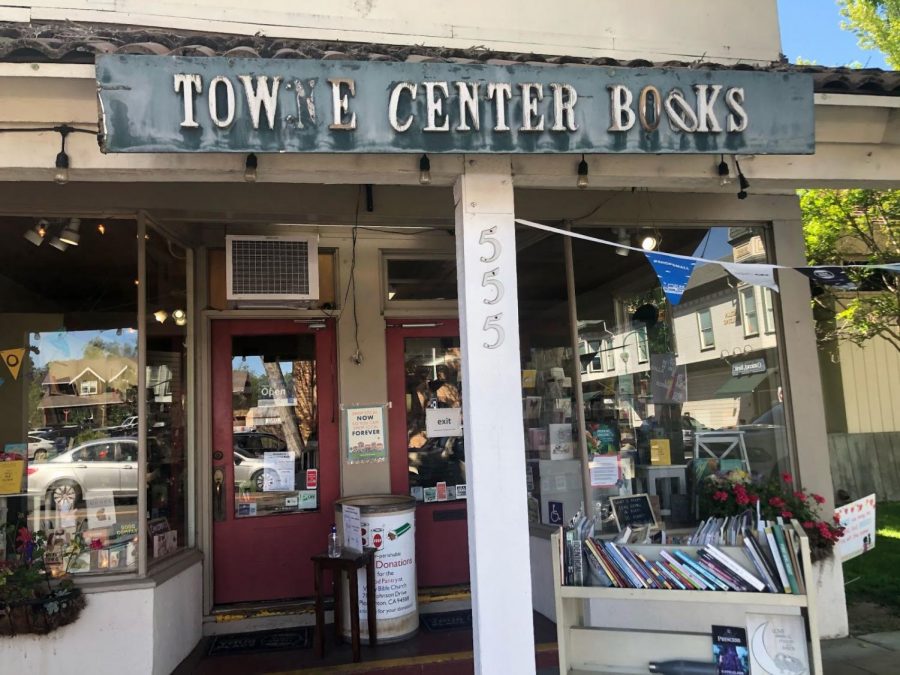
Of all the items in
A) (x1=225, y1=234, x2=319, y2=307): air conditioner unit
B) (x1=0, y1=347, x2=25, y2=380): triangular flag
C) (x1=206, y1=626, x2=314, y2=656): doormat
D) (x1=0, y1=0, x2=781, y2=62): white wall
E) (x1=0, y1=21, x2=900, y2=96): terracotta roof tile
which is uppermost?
(x1=0, y1=0, x2=781, y2=62): white wall

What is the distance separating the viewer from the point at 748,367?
5508mm

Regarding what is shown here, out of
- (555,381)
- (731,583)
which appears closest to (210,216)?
(555,381)

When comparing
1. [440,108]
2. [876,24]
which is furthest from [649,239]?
[876,24]

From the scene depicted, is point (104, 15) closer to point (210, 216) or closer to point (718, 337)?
point (210, 216)

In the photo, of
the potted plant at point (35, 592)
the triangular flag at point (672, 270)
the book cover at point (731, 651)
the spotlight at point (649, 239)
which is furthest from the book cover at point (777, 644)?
the potted plant at point (35, 592)

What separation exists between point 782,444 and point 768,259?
1488 millimetres

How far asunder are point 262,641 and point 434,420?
Result: 208 centimetres

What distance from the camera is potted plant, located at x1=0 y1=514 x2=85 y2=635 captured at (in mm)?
4020

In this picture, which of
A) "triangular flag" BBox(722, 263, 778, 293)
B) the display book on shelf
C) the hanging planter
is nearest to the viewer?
the display book on shelf

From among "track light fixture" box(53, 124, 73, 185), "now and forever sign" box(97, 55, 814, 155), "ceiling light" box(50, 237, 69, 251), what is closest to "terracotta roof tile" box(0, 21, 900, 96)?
"now and forever sign" box(97, 55, 814, 155)

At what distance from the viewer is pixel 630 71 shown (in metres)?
3.33

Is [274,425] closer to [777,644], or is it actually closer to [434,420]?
[434,420]

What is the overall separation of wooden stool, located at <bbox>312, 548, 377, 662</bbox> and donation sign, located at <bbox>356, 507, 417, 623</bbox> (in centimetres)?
9

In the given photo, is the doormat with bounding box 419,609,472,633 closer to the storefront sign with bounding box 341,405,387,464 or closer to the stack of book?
the storefront sign with bounding box 341,405,387,464
